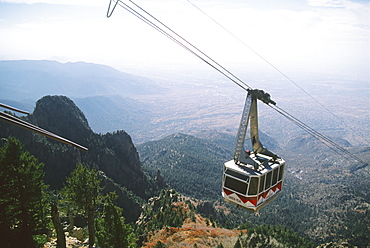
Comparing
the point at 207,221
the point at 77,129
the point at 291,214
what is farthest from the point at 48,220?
the point at 291,214

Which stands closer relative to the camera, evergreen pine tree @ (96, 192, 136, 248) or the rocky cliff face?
evergreen pine tree @ (96, 192, 136, 248)

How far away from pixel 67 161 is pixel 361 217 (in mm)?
119107

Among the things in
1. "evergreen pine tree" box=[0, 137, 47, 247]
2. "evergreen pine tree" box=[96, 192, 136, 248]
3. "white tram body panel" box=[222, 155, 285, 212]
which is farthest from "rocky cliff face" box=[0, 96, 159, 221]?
"white tram body panel" box=[222, 155, 285, 212]

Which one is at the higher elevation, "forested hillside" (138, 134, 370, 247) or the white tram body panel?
the white tram body panel

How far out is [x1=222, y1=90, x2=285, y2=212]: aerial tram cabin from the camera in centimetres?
2180

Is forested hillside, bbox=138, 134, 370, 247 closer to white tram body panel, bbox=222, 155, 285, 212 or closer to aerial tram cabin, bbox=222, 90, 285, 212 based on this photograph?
aerial tram cabin, bbox=222, 90, 285, 212

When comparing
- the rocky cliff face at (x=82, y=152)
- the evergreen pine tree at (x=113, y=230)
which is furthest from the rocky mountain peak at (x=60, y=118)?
the evergreen pine tree at (x=113, y=230)

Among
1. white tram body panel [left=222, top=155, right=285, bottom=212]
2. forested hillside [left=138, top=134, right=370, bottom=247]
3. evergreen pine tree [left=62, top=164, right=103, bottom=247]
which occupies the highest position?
white tram body panel [left=222, top=155, right=285, bottom=212]

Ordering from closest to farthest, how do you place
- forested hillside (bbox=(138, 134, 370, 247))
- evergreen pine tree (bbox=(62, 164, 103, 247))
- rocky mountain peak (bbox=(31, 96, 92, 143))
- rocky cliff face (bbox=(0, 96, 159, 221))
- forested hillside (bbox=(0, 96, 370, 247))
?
evergreen pine tree (bbox=(62, 164, 103, 247)), forested hillside (bbox=(0, 96, 370, 247)), rocky cliff face (bbox=(0, 96, 159, 221)), rocky mountain peak (bbox=(31, 96, 92, 143)), forested hillside (bbox=(138, 134, 370, 247))

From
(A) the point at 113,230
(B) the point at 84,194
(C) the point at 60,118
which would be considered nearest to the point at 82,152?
(C) the point at 60,118

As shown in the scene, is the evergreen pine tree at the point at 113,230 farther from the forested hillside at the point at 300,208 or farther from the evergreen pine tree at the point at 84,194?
the forested hillside at the point at 300,208

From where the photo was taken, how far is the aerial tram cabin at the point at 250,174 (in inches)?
858

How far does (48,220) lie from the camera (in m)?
26.4

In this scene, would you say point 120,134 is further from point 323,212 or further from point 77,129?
point 323,212
